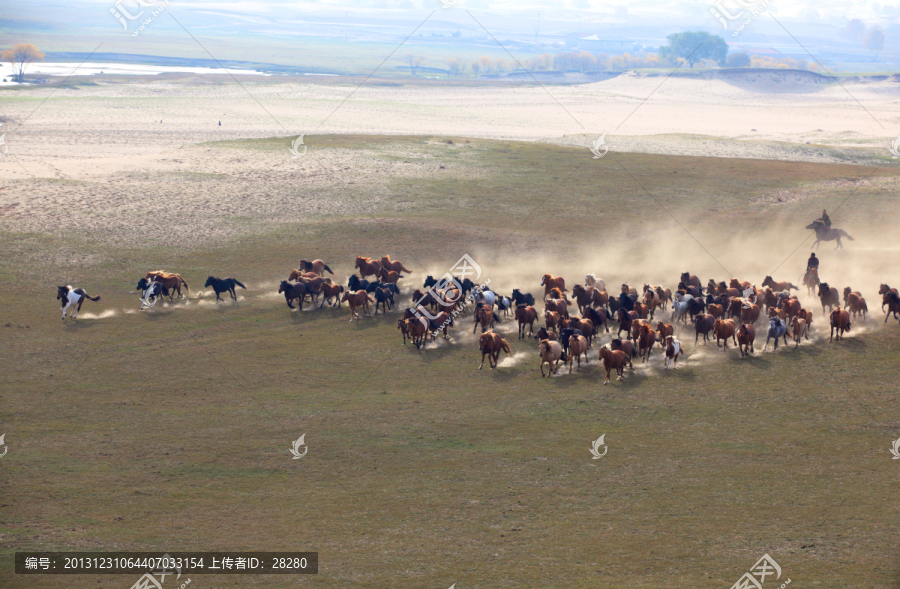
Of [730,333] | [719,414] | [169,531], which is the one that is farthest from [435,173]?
[169,531]

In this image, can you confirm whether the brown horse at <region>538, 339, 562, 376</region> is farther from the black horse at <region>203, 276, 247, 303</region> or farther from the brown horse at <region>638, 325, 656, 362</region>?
the black horse at <region>203, 276, 247, 303</region>

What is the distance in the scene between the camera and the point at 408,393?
24.0m

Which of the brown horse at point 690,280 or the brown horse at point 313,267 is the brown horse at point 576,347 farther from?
the brown horse at point 313,267

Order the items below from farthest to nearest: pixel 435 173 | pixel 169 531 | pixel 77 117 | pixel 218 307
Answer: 1. pixel 77 117
2. pixel 435 173
3. pixel 218 307
4. pixel 169 531

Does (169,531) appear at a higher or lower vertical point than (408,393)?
lower

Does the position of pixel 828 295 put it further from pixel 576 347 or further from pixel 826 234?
pixel 576 347

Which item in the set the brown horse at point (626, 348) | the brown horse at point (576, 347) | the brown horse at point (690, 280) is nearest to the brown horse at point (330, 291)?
the brown horse at point (576, 347)

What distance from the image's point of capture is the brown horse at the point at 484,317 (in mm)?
29500

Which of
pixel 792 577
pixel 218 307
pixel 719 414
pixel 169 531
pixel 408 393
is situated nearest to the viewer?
pixel 792 577

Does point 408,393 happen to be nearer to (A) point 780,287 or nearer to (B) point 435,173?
(A) point 780,287

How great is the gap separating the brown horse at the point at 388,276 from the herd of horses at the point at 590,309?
0.16ft

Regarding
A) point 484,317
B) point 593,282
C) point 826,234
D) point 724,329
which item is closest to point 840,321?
point 724,329

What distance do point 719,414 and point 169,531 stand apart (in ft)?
52.0

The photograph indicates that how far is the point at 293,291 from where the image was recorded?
31.9 metres
